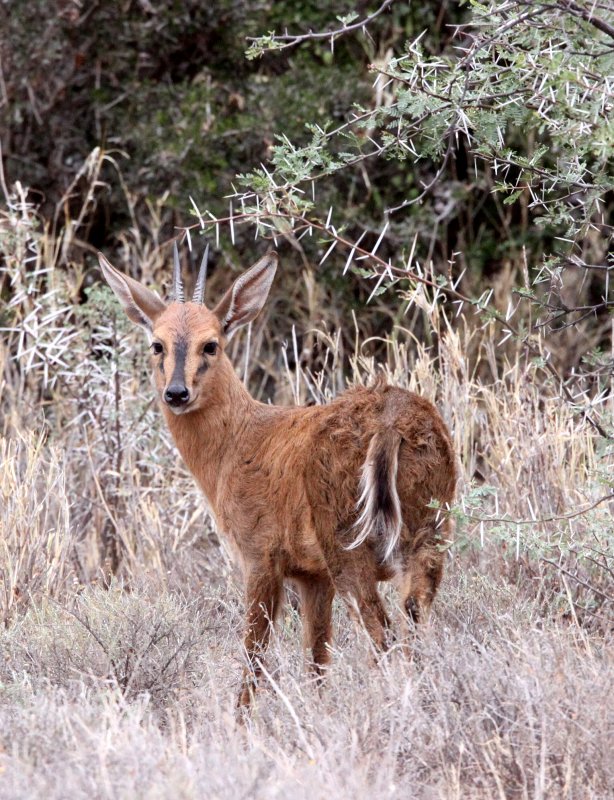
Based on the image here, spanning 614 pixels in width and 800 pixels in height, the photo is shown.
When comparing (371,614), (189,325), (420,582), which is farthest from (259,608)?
(189,325)

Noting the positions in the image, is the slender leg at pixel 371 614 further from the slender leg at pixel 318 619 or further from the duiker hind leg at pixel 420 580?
the slender leg at pixel 318 619

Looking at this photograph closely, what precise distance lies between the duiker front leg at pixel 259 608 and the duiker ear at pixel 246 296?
1439 mm

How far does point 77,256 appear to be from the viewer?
11.4m

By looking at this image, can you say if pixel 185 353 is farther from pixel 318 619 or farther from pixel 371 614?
pixel 371 614

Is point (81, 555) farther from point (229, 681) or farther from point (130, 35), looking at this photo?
point (130, 35)

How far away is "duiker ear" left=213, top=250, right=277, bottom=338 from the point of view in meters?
6.24

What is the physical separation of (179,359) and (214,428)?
0.38 metres

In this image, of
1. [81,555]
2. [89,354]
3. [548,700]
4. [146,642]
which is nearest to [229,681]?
[146,642]

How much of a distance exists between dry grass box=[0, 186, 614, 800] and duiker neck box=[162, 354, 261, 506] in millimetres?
696

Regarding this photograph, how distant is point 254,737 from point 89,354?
16.1 feet

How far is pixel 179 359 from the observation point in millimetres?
5922

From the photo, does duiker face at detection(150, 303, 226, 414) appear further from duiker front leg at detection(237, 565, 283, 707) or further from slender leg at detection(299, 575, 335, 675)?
slender leg at detection(299, 575, 335, 675)

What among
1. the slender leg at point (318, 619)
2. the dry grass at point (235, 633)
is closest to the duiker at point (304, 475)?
the slender leg at point (318, 619)

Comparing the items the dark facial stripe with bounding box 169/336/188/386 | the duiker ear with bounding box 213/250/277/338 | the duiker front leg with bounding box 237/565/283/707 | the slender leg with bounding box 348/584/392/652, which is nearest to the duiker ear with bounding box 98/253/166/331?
the duiker ear with bounding box 213/250/277/338
